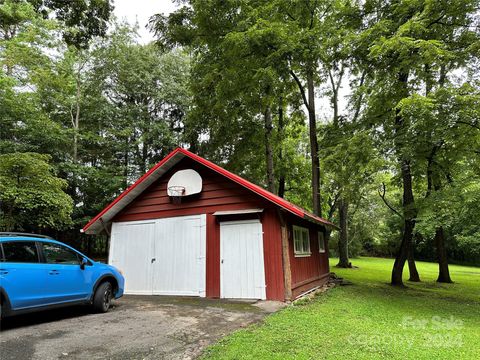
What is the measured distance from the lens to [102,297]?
7.12m

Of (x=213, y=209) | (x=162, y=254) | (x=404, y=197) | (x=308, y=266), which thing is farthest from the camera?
(x=404, y=197)

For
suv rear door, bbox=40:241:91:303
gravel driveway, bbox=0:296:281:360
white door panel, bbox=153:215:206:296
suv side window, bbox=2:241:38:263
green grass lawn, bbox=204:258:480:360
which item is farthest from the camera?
white door panel, bbox=153:215:206:296

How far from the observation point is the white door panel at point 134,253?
10.3 meters

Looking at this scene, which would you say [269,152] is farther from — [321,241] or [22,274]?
[22,274]

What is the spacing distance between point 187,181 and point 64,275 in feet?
14.9

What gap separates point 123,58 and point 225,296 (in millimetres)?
22585

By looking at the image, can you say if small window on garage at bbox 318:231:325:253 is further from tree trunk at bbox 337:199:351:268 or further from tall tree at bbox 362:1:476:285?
tree trunk at bbox 337:199:351:268

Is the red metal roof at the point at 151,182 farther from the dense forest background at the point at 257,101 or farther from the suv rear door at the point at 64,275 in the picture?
the dense forest background at the point at 257,101

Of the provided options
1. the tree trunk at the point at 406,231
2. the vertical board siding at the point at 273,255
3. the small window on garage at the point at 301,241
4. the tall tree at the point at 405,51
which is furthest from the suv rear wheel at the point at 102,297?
the tree trunk at the point at 406,231

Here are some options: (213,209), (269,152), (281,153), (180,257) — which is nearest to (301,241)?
(213,209)

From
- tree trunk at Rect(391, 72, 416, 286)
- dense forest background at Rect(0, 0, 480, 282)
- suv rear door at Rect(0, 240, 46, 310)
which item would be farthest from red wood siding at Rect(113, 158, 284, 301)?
tree trunk at Rect(391, 72, 416, 286)

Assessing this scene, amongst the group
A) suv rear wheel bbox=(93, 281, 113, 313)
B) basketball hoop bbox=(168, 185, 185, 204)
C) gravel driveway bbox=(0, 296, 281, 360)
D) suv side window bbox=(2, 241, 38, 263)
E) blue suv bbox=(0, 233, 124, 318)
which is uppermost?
basketball hoop bbox=(168, 185, 185, 204)

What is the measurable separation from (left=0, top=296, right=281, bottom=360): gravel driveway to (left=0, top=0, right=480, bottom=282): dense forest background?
659cm

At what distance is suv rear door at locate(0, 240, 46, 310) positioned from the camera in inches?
205
